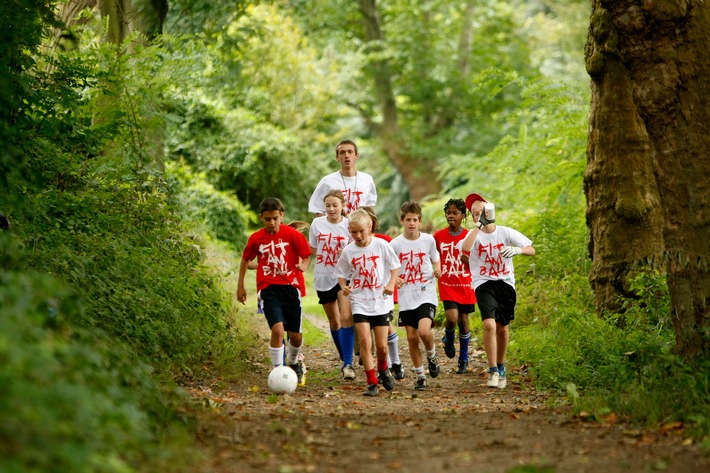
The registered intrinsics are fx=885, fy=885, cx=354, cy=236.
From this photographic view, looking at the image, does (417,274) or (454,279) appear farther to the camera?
(454,279)

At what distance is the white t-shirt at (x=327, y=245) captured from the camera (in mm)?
10617

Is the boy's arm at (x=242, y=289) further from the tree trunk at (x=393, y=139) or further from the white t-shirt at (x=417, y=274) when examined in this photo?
the tree trunk at (x=393, y=139)

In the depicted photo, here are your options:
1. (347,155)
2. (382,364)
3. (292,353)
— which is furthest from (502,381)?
(347,155)

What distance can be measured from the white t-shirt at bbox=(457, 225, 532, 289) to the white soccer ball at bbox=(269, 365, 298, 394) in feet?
8.35

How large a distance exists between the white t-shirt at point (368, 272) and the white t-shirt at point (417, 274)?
66 centimetres

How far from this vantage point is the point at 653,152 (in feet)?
26.1

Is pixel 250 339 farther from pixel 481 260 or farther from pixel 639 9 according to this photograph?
pixel 639 9

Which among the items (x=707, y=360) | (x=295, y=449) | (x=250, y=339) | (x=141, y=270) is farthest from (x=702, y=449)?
(x=250, y=339)

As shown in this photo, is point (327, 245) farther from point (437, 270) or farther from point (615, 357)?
point (615, 357)

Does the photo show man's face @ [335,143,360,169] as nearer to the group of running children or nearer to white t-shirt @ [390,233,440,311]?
the group of running children

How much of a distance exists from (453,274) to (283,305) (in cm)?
254

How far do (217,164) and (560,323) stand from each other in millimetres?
16571

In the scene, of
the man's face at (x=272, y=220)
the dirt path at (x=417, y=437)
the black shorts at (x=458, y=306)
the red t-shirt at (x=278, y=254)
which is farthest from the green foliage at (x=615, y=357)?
the man's face at (x=272, y=220)

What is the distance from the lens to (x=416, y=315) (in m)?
10.4
